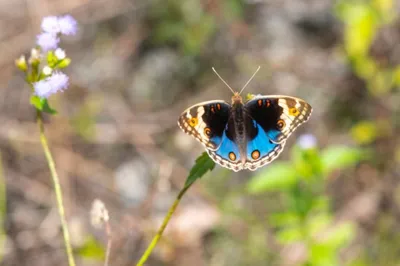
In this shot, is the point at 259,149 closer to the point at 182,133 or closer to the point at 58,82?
the point at 58,82

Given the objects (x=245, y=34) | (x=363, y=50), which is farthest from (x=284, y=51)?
(x=363, y=50)

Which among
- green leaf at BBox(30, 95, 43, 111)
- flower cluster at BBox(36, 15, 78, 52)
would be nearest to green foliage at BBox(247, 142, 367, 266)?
flower cluster at BBox(36, 15, 78, 52)

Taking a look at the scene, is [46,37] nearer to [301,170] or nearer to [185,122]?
[185,122]

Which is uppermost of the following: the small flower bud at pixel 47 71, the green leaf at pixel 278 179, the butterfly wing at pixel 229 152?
the green leaf at pixel 278 179

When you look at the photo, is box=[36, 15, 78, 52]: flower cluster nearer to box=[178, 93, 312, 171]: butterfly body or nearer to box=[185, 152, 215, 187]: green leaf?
box=[178, 93, 312, 171]: butterfly body

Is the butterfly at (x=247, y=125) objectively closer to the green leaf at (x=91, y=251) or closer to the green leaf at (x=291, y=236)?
the green leaf at (x=291, y=236)

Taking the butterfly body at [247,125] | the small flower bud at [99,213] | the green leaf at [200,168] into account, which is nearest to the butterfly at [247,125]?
the butterfly body at [247,125]
